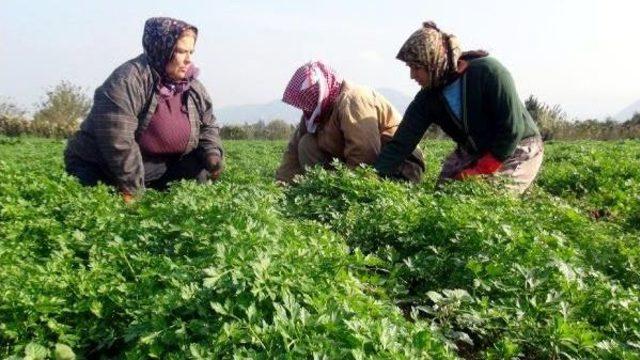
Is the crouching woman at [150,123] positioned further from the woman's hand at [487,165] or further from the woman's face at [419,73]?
the woman's hand at [487,165]

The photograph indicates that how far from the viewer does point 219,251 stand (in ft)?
9.34

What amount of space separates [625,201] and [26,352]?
6.97m

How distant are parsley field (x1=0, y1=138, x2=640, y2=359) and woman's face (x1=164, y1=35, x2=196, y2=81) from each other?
1330 millimetres

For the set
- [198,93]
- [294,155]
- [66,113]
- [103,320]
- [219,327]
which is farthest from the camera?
[66,113]

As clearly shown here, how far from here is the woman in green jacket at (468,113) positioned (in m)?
5.66

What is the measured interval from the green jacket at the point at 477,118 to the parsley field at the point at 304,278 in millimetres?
865

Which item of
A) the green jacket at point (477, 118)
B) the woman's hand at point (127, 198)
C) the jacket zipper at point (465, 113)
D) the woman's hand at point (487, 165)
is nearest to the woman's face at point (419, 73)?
the green jacket at point (477, 118)

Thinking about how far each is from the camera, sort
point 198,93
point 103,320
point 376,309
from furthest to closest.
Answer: point 198,93
point 103,320
point 376,309

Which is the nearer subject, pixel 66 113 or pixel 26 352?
pixel 26 352

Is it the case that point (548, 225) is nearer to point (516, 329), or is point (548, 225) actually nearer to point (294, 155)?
point (516, 329)

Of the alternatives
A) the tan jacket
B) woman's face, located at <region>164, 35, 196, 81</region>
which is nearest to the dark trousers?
woman's face, located at <region>164, 35, 196, 81</region>

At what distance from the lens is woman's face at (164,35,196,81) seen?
5723 millimetres

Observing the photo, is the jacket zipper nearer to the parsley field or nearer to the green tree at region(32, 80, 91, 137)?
the parsley field

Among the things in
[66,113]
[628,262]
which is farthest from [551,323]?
[66,113]
